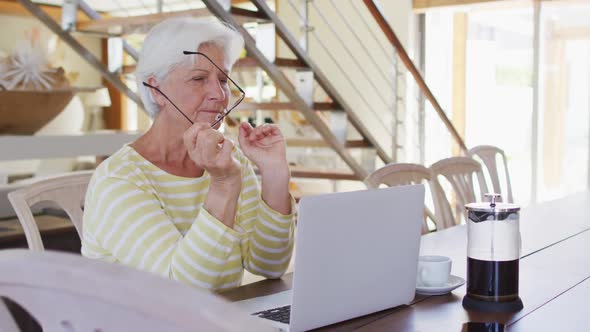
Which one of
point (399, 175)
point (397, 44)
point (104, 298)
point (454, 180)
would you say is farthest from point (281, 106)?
point (104, 298)

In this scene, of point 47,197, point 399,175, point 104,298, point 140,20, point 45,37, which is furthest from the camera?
point 45,37

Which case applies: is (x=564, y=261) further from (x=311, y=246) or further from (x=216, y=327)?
(x=216, y=327)

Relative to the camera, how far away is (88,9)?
13.0 ft

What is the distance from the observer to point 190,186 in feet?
4.93

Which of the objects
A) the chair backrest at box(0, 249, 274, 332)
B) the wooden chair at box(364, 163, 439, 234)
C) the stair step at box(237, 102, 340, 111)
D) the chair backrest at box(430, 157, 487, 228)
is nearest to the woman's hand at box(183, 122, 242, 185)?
the chair backrest at box(0, 249, 274, 332)

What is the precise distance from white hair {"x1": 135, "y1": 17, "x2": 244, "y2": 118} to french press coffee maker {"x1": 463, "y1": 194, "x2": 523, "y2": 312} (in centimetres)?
72

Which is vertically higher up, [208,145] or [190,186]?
[208,145]

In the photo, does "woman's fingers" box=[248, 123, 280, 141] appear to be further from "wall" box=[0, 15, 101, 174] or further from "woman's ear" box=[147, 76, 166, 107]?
"wall" box=[0, 15, 101, 174]

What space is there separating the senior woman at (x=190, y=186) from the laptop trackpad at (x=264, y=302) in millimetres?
77

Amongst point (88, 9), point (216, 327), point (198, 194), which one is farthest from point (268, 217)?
point (88, 9)

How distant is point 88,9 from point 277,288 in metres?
3.07

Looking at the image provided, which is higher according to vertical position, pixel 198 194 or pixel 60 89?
pixel 60 89

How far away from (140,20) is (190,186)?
232 cm

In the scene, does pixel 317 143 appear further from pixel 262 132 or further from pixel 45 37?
pixel 45 37
